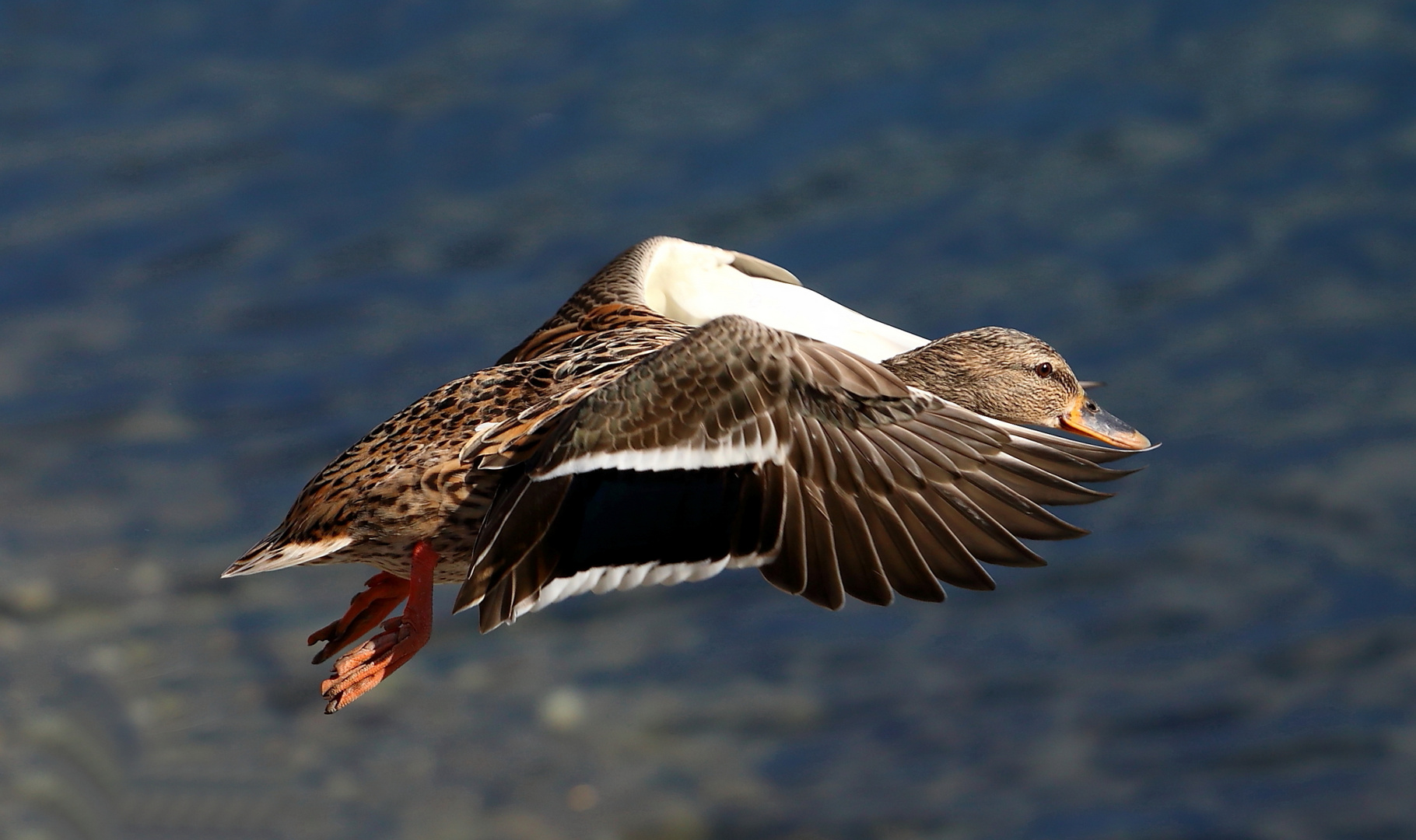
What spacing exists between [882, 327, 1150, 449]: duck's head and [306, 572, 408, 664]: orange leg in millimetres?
1977

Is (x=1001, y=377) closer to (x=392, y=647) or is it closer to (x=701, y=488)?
(x=701, y=488)

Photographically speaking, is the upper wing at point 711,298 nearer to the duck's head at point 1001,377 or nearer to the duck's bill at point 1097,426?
the duck's head at point 1001,377

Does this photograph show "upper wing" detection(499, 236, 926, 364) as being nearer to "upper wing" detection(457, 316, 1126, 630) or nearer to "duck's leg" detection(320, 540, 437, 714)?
"duck's leg" detection(320, 540, 437, 714)

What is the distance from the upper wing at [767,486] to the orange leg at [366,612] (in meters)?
1.30

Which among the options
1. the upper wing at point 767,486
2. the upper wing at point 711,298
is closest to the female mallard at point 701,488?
the upper wing at point 767,486

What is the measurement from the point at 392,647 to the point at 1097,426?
251cm

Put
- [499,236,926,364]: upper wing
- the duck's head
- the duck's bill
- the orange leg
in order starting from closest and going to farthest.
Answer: the duck's head → the duck's bill → the orange leg → [499,236,926,364]: upper wing

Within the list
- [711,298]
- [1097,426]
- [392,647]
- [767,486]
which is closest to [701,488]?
[767,486]

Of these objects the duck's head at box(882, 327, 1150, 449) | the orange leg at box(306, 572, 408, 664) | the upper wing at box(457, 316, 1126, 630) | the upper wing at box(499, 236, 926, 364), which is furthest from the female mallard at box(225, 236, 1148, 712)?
the upper wing at box(499, 236, 926, 364)

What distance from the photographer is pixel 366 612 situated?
5988mm

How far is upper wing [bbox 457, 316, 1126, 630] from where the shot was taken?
15.3 feet

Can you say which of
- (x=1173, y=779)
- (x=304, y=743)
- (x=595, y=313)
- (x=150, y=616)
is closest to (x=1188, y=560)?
(x=1173, y=779)

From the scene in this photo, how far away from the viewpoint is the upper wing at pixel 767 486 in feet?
15.3

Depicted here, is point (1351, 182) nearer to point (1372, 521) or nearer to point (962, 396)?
point (1372, 521)
